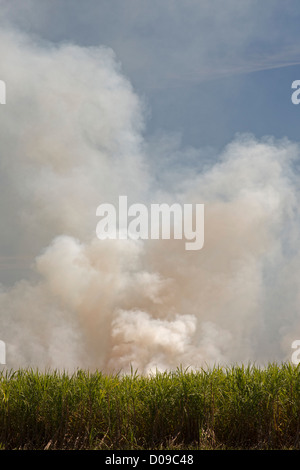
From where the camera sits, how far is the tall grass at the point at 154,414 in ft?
26.2

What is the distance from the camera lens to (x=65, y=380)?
339 inches

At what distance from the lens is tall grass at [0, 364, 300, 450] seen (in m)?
7.98

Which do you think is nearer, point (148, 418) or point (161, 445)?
point (161, 445)

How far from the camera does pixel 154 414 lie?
8.29 metres
